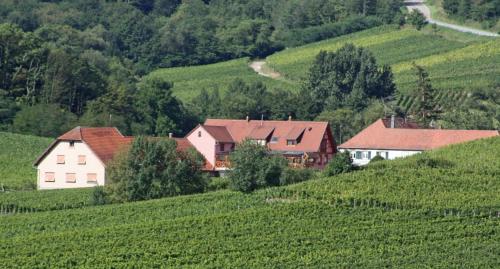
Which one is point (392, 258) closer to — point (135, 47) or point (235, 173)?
point (235, 173)

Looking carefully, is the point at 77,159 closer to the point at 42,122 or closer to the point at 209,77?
the point at 42,122

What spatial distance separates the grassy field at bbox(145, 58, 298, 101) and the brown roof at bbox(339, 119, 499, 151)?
3577cm

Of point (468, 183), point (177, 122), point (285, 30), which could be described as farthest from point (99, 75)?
point (468, 183)

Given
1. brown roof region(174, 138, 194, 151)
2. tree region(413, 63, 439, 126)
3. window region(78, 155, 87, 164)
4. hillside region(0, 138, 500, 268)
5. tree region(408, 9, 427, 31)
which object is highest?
tree region(408, 9, 427, 31)

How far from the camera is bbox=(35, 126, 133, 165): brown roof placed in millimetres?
75062

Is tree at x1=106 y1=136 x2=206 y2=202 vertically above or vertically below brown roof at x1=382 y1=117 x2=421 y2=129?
below

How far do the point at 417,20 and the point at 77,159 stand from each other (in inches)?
2711

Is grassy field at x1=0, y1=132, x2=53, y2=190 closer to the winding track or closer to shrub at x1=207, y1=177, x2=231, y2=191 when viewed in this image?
shrub at x1=207, y1=177, x2=231, y2=191

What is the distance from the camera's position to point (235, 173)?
2527 inches

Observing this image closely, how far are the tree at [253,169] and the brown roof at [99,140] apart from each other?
34.6ft

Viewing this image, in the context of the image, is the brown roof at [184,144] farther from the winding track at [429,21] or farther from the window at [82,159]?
the winding track at [429,21]

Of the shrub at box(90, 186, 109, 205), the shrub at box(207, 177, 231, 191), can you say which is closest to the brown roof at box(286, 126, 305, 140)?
the shrub at box(207, 177, 231, 191)

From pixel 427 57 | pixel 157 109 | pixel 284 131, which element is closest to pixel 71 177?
pixel 284 131

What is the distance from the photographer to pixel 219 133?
3216 inches
